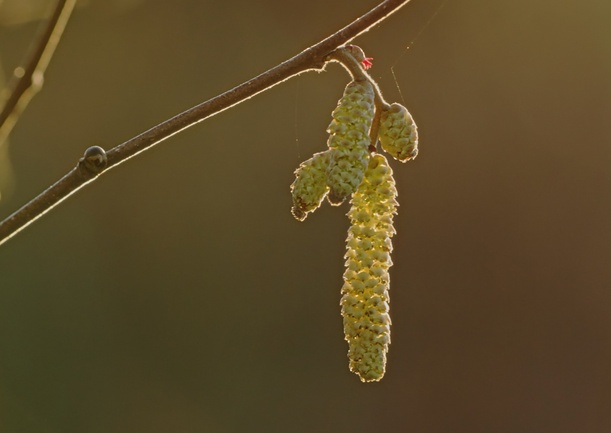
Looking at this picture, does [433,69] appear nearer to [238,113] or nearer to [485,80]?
[485,80]

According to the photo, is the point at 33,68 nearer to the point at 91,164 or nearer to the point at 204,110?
the point at 91,164

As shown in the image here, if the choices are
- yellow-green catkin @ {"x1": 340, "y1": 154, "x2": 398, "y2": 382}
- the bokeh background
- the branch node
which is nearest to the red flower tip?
yellow-green catkin @ {"x1": 340, "y1": 154, "x2": 398, "y2": 382}

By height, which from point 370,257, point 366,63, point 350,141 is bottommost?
point 370,257

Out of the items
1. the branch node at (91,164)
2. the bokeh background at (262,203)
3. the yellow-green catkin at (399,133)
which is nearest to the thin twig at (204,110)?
the branch node at (91,164)

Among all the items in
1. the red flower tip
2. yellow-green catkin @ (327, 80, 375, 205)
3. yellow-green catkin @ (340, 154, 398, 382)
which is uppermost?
the red flower tip

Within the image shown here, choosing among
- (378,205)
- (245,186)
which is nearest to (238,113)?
(245,186)

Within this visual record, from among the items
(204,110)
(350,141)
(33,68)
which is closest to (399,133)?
(350,141)

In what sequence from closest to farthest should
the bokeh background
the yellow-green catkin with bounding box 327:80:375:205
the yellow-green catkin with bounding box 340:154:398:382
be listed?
the yellow-green catkin with bounding box 327:80:375:205, the yellow-green catkin with bounding box 340:154:398:382, the bokeh background

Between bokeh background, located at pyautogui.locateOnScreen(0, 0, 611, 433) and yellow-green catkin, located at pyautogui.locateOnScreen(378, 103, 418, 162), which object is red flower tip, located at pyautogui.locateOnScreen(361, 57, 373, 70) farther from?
bokeh background, located at pyautogui.locateOnScreen(0, 0, 611, 433)
